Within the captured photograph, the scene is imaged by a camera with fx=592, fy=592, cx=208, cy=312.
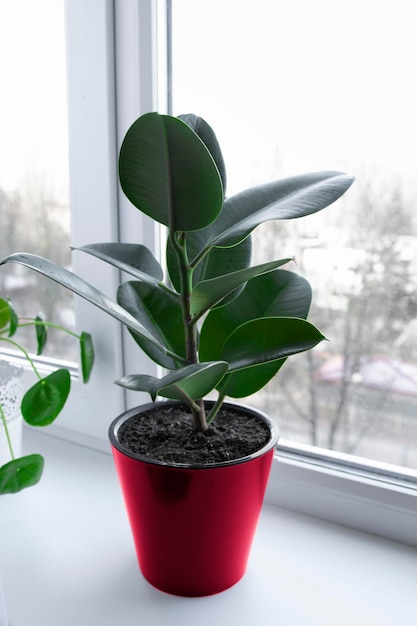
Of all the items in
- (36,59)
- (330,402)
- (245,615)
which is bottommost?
(245,615)

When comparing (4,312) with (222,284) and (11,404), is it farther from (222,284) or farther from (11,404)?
(222,284)

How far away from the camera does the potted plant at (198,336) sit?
1.68 feet

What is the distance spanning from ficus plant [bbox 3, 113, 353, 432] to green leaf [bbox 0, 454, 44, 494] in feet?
0.83

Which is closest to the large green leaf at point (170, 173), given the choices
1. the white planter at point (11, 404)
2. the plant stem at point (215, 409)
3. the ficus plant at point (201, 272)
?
the ficus plant at point (201, 272)

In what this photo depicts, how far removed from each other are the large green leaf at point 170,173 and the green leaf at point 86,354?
0.42 meters

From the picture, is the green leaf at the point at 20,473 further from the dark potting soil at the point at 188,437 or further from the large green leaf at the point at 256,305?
the large green leaf at the point at 256,305

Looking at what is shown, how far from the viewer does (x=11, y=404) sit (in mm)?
872

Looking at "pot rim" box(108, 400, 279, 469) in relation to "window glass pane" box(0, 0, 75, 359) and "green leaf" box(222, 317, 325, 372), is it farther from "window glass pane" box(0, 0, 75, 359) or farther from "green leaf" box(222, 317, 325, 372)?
"window glass pane" box(0, 0, 75, 359)

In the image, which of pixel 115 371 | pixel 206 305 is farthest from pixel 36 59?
pixel 206 305

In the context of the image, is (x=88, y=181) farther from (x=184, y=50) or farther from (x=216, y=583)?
(x=216, y=583)

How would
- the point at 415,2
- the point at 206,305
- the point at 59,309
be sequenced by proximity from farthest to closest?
the point at 59,309
the point at 415,2
the point at 206,305

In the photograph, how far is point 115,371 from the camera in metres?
0.94

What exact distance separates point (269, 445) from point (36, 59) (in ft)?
2.56

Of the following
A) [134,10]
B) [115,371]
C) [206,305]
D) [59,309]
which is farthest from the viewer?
[59,309]
